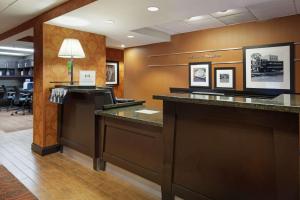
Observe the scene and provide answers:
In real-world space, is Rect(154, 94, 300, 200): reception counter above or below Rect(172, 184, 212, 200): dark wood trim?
above

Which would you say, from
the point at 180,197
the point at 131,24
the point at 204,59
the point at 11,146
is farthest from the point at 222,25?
the point at 11,146

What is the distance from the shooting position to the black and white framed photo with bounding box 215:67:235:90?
464 centimetres

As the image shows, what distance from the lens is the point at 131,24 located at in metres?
4.04

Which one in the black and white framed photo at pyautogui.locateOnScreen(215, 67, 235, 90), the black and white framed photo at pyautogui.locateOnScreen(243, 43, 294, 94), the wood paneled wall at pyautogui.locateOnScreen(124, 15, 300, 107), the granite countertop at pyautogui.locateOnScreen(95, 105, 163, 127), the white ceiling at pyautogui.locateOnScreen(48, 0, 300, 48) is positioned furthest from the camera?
the black and white framed photo at pyautogui.locateOnScreen(215, 67, 235, 90)

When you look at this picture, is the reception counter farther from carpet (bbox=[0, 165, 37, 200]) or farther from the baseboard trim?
the baseboard trim

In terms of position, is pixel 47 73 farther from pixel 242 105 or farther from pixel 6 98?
pixel 6 98

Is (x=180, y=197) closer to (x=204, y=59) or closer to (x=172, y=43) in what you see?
(x=204, y=59)

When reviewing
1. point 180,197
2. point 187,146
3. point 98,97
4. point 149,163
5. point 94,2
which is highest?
point 94,2

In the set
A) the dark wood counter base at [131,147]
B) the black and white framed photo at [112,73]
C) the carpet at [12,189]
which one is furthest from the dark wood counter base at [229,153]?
the black and white framed photo at [112,73]

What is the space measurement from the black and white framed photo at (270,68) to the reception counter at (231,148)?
7.80ft

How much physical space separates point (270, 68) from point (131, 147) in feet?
9.79

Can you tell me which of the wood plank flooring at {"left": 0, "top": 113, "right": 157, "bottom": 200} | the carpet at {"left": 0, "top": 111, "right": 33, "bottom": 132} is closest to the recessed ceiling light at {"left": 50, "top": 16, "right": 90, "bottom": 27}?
the wood plank flooring at {"left": 0, "top": 113, "right": 157, "bottom": 200}

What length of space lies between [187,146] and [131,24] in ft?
8.83

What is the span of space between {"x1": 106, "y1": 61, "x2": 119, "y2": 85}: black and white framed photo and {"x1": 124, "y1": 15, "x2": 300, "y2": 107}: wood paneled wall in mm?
1013
